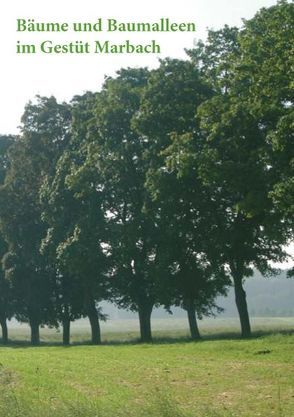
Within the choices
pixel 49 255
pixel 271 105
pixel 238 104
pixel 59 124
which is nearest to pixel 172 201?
pixel 238 104

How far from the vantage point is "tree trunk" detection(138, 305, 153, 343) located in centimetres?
4628

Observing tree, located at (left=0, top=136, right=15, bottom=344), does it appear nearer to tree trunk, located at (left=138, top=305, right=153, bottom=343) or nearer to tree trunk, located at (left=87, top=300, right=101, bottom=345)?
tree trunk, located at (left=87, top=300, right=101, bottom=345)

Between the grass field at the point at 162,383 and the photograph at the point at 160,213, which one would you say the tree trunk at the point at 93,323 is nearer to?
the photograph at the point at 160,213

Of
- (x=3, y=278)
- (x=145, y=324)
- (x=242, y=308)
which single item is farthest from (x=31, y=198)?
(x=242, y=308)

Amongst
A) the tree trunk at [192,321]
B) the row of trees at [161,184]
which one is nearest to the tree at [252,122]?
the row of trees at [161,184]

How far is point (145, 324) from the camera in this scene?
4703 centimetres

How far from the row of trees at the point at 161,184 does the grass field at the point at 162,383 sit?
8934mm

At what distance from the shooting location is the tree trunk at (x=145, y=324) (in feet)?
152

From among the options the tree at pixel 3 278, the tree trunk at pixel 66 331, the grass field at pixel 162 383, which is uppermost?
the tree at pixel 3 278

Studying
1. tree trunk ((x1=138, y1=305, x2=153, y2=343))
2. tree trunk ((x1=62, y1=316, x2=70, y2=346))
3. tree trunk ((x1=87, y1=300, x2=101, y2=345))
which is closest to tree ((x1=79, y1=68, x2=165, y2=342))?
tree trunk ((x1=138, y1=305, x2=153, y2=343))

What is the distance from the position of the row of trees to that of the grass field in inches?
352

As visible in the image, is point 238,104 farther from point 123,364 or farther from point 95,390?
point 95,390

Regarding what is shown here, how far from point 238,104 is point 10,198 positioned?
2830 cm

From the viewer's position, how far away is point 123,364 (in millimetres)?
25547
